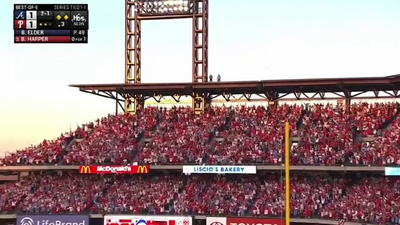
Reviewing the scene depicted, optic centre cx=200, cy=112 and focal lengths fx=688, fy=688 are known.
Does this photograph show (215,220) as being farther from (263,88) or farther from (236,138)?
(263,88)

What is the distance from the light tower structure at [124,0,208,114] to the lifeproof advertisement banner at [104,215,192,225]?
35.3 feet

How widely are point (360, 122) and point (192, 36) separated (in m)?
14.1

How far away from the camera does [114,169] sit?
43906mm

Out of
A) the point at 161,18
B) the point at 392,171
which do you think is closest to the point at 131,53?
the point at 161,18

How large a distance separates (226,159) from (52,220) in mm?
11452

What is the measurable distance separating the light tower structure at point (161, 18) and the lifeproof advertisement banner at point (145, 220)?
10.7m

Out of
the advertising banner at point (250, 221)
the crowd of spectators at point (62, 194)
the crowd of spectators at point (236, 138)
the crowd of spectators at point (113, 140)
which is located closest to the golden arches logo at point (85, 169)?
the crowd of spectators at point (113, 140)

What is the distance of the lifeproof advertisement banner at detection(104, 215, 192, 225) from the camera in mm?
40531

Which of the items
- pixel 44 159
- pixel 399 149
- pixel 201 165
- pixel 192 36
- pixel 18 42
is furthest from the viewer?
pixel 192 36

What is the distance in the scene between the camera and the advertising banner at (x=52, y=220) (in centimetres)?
4228

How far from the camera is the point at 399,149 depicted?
126 ft

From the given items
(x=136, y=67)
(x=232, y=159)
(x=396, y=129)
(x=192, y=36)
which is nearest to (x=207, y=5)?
(x=192, y=36)

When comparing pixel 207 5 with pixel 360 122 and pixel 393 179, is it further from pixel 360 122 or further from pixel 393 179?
pixel 393 179
